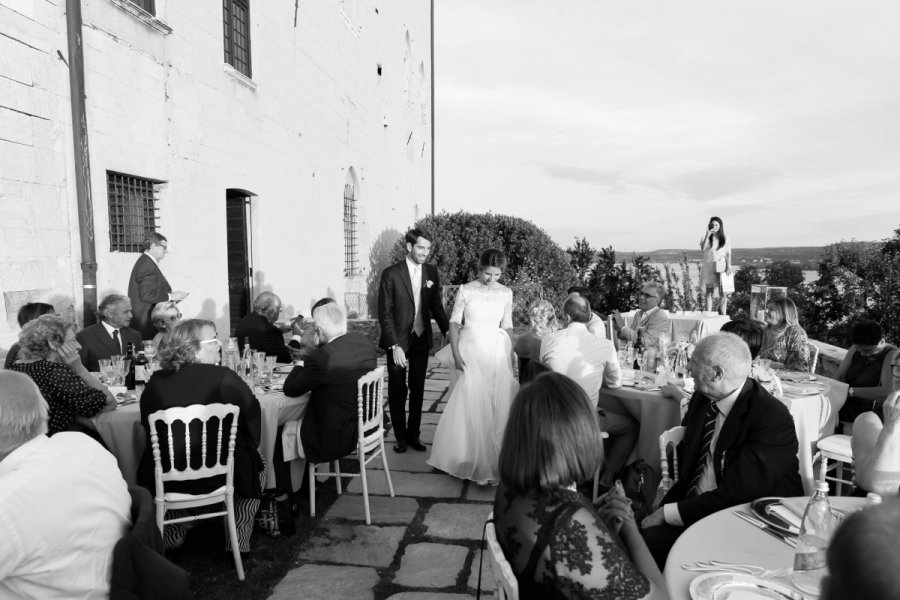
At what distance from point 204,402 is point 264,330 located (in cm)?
200

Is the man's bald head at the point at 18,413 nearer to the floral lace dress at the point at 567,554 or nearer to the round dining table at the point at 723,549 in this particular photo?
the floral lace dress at the point at 567,554

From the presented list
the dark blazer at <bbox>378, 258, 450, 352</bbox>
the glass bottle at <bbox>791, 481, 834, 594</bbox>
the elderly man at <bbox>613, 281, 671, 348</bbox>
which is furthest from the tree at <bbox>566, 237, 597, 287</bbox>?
the glass bottle at <bbox>791, 481, 834, 594</bbox>

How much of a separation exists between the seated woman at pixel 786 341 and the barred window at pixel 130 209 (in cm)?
579

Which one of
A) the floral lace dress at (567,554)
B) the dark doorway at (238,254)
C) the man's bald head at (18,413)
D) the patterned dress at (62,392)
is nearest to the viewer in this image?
the floral lace dress at (567,554)

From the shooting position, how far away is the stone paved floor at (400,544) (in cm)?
298

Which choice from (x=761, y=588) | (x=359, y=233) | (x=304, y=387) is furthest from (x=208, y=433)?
(x=359, y=233)

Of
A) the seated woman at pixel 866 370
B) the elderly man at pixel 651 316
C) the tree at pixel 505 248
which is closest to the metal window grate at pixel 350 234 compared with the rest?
the tree at pixel 505 248

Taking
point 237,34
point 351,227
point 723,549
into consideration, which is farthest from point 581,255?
point 723,549

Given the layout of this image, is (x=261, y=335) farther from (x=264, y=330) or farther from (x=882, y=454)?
(x=882, y=454)

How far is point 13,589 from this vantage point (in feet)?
5.49

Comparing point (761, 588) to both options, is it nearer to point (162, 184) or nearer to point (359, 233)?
point (162, 184)

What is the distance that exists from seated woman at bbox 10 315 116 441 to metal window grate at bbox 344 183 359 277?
31.7 feet

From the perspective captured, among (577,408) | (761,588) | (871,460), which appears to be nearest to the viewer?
(761,588)

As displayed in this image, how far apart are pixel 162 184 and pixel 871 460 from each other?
6.55 meters
